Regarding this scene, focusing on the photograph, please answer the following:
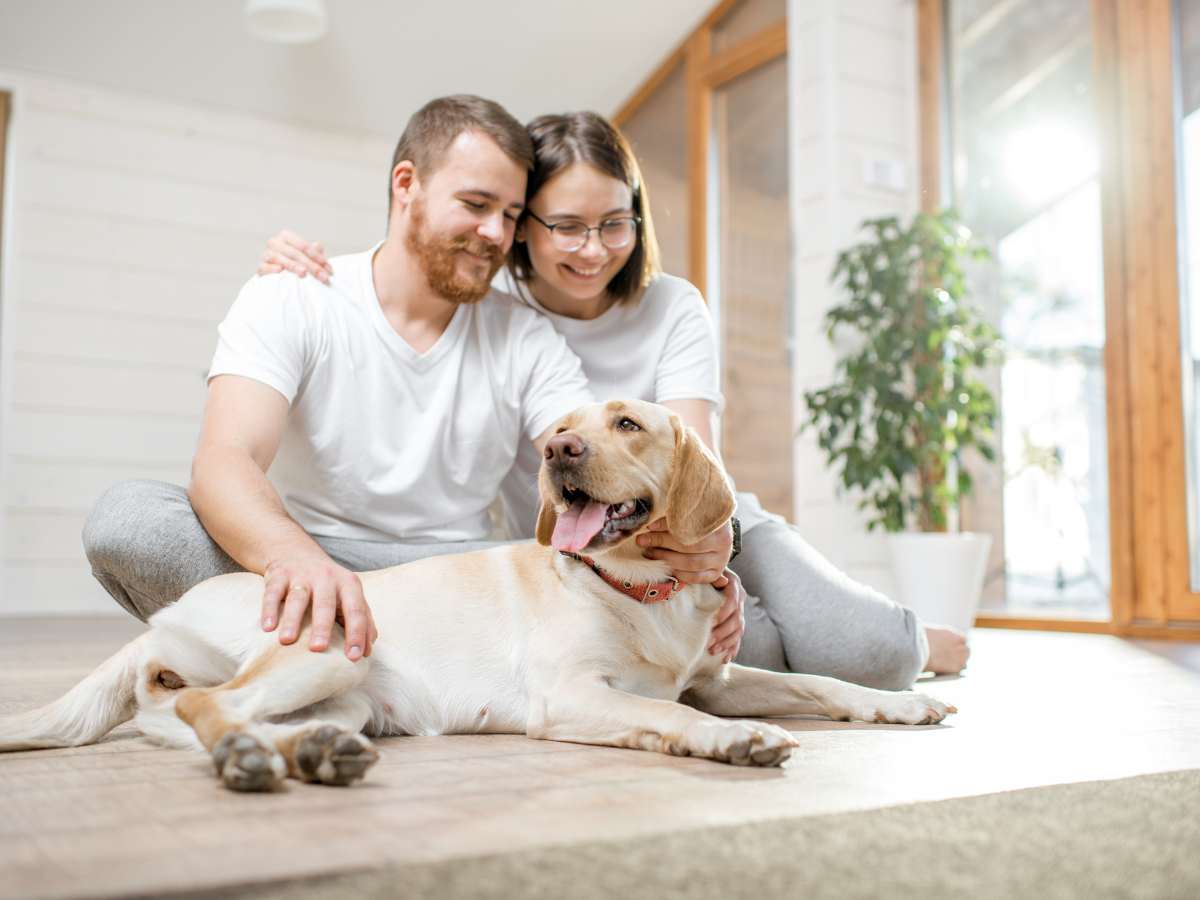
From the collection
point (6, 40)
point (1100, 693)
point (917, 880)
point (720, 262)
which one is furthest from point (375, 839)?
point (6, 40)

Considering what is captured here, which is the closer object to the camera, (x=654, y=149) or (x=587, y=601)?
(x=587, y=601)

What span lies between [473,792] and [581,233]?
142 centimetres

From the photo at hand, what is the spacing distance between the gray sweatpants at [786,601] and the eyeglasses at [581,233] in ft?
2.22

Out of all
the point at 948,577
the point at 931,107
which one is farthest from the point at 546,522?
the point at 931,107

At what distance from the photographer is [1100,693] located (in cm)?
238

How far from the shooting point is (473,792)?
1.25 metres

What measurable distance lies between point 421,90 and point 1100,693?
5.01 m

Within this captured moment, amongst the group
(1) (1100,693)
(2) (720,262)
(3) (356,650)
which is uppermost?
(2) (720,262)

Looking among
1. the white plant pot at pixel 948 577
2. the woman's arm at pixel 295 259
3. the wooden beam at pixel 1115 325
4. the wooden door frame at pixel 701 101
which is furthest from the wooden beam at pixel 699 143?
the woman's arm at pixel 295 259

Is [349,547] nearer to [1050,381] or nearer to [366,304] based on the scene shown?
[366,304]

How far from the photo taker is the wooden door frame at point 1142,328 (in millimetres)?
4262

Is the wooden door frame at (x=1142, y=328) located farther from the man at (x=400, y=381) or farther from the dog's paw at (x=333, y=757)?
the dog's paw at (x=333, y=757)

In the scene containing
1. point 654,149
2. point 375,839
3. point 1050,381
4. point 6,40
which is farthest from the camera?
point 654,149

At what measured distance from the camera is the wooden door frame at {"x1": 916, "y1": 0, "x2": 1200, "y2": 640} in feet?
14.0
